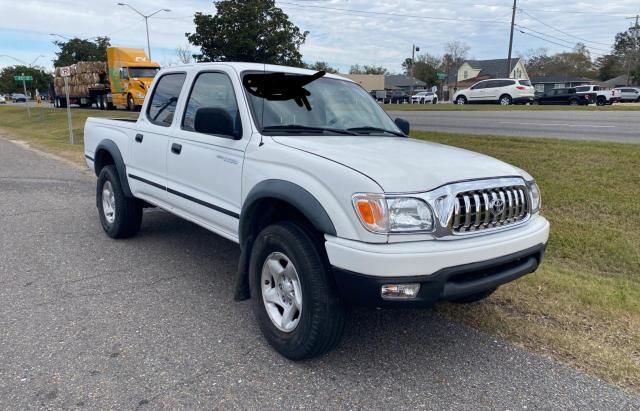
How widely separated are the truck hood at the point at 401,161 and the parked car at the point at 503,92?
3045 cm

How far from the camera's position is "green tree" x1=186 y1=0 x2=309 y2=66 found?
4712cm

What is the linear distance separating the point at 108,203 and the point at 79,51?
9188 centimetres

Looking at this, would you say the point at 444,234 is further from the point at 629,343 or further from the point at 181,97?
the point at 181,97

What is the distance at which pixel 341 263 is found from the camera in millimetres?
2799

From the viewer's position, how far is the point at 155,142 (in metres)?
4.89

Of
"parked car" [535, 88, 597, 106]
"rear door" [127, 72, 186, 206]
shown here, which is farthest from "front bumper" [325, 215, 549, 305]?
"parked car" [535, 88, 597, 106]

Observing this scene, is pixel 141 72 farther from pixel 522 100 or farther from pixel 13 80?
pixel 13 80

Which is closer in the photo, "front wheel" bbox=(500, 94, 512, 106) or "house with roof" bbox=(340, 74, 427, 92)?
"front wheel" bbox=(500, 94, 512, 106)

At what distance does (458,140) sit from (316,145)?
8037 mm

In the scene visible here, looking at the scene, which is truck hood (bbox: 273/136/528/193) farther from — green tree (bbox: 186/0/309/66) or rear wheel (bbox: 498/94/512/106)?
green tree (bbox: 186/0/309/66)

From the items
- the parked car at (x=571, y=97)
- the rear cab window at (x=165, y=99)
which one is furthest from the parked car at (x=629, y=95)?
the rear cab window at (x=165, y=99)

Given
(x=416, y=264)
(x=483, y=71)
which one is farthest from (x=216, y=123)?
(x=483, y=71)

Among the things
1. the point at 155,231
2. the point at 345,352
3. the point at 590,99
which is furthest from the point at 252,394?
the point at 590,99

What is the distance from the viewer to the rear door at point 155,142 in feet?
15.7
